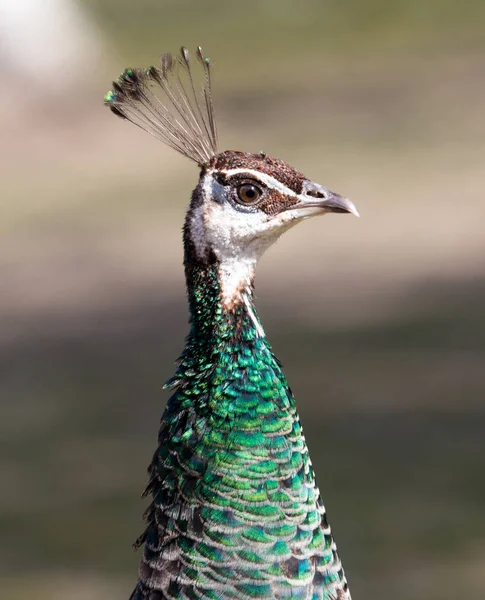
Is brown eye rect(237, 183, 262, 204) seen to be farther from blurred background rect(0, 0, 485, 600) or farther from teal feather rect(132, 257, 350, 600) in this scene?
blurred background rect(0, 0, 485, 600)

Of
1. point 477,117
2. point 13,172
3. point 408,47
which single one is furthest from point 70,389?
point 408,47

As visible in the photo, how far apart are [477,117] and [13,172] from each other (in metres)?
4.06

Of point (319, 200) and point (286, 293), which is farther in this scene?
point (286, 293)

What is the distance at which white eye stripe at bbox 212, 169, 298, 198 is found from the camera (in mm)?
2072

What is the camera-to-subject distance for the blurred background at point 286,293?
4492 millimetres

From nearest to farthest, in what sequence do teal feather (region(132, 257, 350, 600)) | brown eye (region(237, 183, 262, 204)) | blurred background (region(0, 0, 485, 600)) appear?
teal feather (region(132, 257, 350, 600)) < brown eye (region(237, 183, 262, 204)) < blurred background (region(0, 0, 485, 600))

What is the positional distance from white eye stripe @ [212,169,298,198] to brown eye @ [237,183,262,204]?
2 centimetres

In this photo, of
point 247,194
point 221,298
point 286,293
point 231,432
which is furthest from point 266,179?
point 286,293

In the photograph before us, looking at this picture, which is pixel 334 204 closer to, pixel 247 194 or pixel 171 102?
pixel 247 194

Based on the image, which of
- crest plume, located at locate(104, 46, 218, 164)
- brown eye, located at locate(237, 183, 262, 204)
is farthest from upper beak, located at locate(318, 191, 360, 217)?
crest plume, located at locate(104, 46, 218, 164)

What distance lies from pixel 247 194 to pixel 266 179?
0.04m

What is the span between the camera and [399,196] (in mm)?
8422

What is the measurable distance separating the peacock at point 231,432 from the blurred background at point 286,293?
216 cm

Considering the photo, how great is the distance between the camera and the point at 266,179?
6.82 ft
